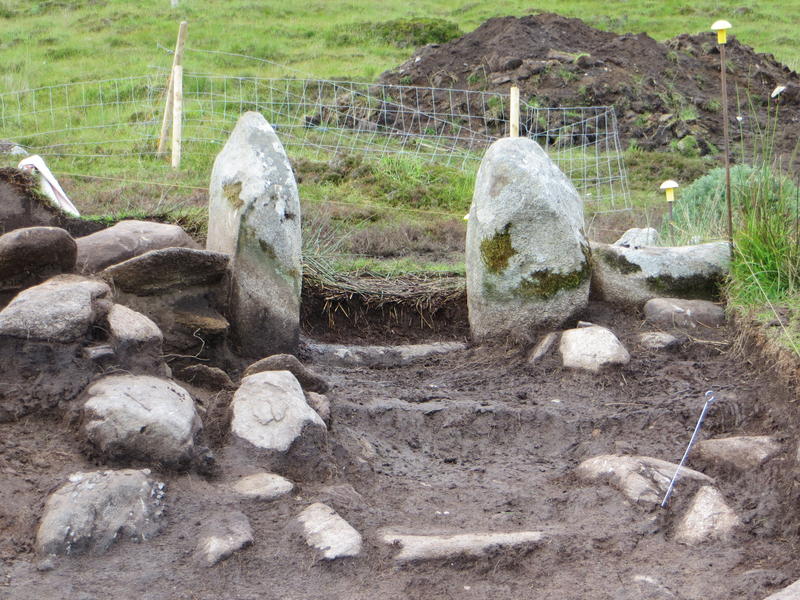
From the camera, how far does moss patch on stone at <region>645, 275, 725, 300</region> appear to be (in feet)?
19.7

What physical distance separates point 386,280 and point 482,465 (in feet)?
8.13

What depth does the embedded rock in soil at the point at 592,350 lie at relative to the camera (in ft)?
17.1

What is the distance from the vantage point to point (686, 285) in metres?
6.01

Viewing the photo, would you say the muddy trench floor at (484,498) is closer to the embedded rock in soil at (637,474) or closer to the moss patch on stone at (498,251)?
the embedded rock in soil at (637,474)

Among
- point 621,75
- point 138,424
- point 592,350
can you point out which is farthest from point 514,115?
point 138,424

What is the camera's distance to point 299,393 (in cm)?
418

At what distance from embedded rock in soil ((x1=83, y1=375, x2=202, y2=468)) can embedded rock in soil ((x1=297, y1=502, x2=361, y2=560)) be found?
1.87 ft

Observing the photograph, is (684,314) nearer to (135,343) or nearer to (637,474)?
(637,474)

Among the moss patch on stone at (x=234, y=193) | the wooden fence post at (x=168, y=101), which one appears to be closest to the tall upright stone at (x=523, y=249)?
the moss patch on stone at (x=234, y=193)

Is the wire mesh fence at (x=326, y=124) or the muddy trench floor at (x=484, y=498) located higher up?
the wire mesh fence at (x=326, y=124)

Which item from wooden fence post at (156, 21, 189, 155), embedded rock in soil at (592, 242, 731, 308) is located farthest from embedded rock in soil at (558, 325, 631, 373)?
wooden fence post at (156, 21, 189, 155)

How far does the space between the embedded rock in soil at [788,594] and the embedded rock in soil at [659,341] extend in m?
2.66

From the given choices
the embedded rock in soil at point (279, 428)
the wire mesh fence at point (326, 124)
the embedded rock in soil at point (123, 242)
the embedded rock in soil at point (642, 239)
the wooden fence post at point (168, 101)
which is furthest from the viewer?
the wire mesh fence at point (326, 124)

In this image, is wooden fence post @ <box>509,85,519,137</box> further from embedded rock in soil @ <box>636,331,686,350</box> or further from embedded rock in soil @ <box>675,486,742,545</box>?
embedded rock in soil @ <box>675,486,742,545</box>
